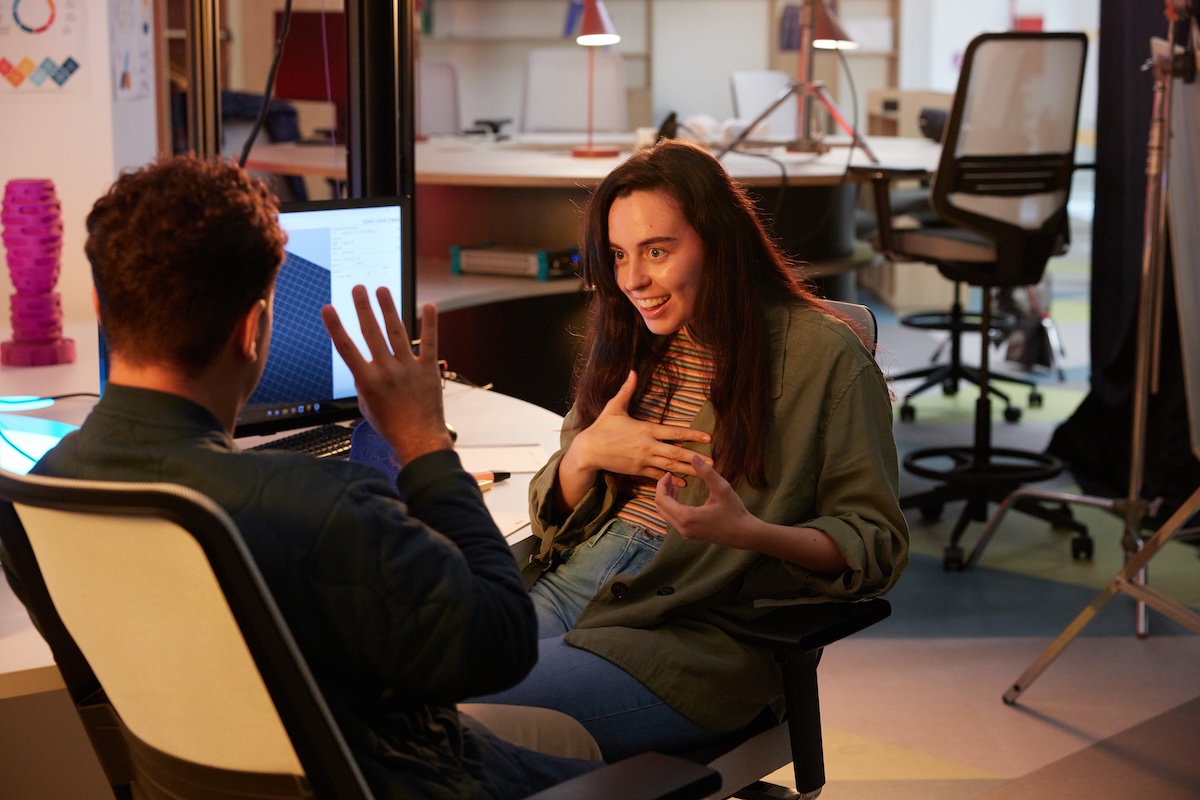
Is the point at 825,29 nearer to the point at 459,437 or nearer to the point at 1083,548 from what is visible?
the point at 1083,548

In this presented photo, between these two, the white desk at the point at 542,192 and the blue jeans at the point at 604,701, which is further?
the white desk at the point at 542,192

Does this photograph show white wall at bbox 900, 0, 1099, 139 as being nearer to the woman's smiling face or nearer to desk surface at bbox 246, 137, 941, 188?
desk surface at bbox 246, 137, 941, 188

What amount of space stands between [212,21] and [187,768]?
1.49 m

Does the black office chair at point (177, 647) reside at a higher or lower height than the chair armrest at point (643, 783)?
higher

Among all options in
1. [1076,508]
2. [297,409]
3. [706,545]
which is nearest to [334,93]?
[1076,508]

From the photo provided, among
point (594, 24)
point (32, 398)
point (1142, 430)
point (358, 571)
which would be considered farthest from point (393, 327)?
point (594, 24)

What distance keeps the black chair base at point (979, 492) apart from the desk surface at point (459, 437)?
1672 millimetres

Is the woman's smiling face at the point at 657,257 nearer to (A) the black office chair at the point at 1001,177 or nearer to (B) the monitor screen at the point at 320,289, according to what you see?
(B) the monitor screen at the point at 320,289

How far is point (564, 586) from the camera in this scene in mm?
1736

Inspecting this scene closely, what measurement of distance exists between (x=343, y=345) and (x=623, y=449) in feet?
1.95

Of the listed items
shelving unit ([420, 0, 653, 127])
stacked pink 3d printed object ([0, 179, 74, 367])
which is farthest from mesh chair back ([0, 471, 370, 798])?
shelving unit ([420, 0, 653, 127])

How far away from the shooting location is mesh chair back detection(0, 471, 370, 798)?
2.89 feet

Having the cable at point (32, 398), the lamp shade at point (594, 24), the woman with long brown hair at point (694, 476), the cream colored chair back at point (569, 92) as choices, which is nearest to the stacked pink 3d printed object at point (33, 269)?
the cable at point (32, 398)

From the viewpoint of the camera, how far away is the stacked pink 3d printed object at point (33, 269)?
2316 mm
